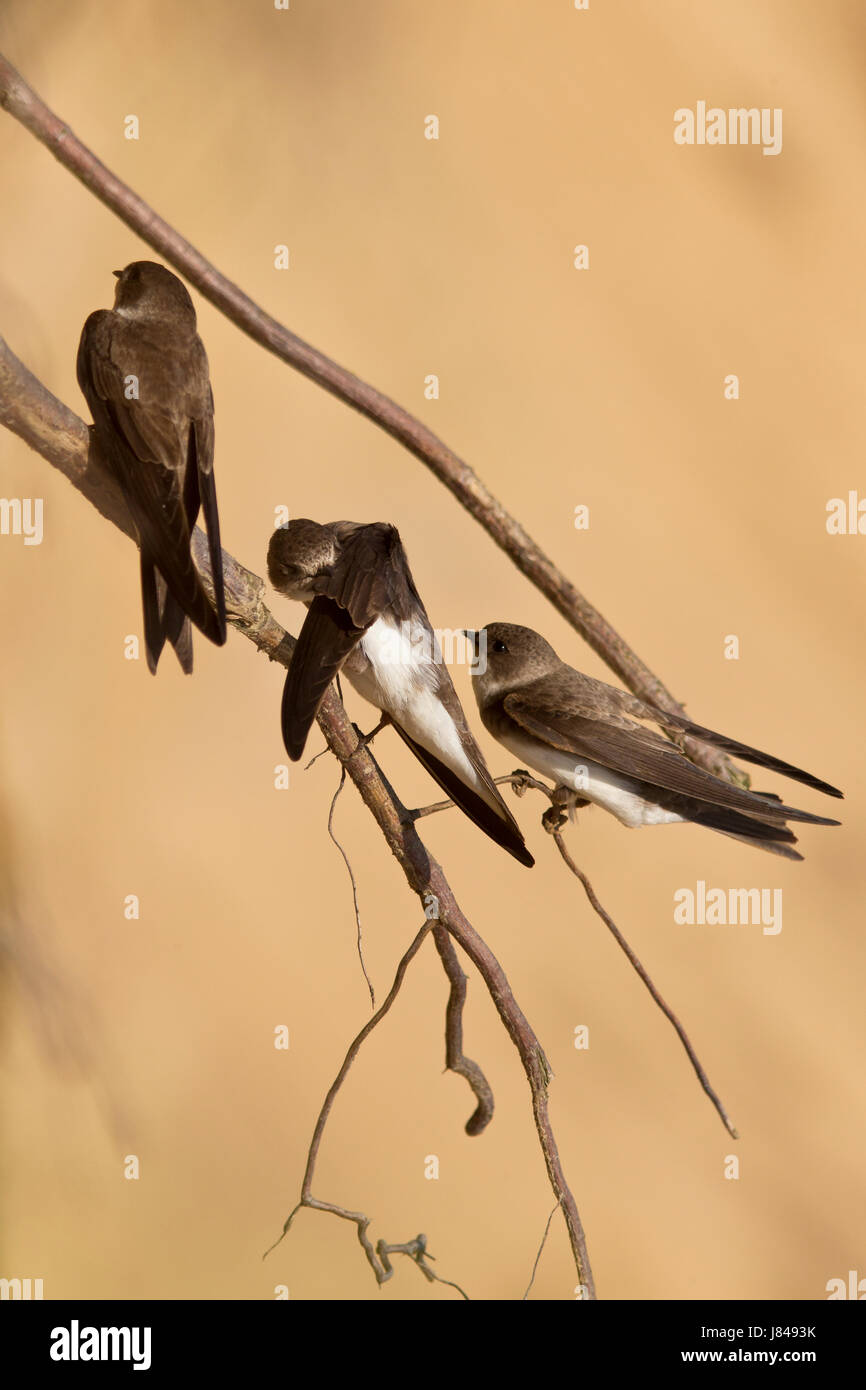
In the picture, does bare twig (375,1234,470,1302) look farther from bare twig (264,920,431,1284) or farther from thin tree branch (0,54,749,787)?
thin tree branch (0,54,749,787)

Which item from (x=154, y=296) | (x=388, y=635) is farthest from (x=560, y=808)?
(x=154, y=296)

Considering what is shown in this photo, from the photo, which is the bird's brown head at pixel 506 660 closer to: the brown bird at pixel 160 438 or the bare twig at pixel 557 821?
the bare twig at pixel 557 821

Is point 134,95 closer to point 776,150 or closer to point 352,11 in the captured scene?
point 352,11

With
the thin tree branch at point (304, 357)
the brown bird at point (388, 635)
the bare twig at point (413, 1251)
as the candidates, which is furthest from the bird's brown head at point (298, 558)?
the bare twig at point (413, 1251)

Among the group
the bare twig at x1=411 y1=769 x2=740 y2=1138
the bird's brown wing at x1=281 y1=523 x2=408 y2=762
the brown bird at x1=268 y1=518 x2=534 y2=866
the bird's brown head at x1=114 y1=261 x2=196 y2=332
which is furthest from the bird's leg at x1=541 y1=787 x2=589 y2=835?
the bird's brown head at x1=114 y1=261 x2=196 y2=332

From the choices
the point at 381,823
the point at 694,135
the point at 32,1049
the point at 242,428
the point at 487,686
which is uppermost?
the point at 694,135

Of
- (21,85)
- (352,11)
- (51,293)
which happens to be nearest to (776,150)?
(352,11)

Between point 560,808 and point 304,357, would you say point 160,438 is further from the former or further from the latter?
point 560,808
